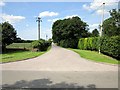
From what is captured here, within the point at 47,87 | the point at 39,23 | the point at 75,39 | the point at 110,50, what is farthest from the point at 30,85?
the point at 75,39

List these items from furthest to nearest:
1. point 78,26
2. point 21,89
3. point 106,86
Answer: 1. point 78,26
2. point 106,86
3. point 21,89

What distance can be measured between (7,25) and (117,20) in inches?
1155

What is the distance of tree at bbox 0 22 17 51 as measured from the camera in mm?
43447

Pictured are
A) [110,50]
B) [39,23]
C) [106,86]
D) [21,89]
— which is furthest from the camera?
[39,23]

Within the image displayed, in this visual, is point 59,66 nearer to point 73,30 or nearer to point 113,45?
point 113,45

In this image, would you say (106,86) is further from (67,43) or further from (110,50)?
(67,43)

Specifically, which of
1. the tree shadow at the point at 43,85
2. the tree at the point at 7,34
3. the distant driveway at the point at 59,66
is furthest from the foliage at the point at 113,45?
the tree at the point at 7,34

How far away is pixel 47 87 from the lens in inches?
350

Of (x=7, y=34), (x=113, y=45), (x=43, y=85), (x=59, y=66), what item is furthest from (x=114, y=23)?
(x=7, y=34)

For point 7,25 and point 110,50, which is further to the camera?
point 7,25

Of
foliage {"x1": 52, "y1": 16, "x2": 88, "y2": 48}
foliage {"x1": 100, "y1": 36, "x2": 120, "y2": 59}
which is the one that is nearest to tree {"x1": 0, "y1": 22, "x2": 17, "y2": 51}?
foliage {"x1": 52, "y1": 16, "x2": 88, "y2": 48}

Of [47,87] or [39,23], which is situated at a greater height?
[39,23]

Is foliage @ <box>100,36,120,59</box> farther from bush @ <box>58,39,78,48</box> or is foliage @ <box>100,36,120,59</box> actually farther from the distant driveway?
bush @ <box>58,39,78,48</box>

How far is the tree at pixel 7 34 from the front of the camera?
143 feet
